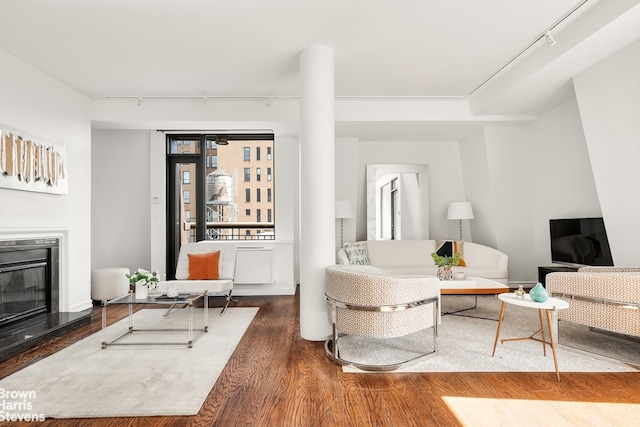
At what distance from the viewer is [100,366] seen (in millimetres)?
2887

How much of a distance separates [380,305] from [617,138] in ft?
9.78

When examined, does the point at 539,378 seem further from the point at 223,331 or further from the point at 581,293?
the point at 223,331

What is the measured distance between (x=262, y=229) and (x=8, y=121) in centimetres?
362

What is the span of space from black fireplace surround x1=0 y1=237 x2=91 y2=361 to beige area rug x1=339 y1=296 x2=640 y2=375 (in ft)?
9.45

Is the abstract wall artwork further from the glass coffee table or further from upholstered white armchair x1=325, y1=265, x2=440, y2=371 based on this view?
upholstered white armchair x1=325, y1=265, x2=440, y2=371

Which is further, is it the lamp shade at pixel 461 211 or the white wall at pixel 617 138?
the lamp shade at pixel 461 211

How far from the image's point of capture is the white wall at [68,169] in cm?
373

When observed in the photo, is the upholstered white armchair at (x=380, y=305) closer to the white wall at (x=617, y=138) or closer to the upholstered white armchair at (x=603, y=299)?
the upholstered white armchair at (x=603, y=299)

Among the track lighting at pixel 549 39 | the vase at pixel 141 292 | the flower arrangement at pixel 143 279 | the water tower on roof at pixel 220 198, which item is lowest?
the vase at pixel 141 292

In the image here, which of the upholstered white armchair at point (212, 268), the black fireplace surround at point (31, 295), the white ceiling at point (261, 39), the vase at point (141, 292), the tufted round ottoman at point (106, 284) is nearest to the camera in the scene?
the white ceiling at point (261, 39)

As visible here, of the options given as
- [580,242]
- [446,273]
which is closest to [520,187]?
[580,242]

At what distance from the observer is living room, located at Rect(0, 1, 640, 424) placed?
3.66 m

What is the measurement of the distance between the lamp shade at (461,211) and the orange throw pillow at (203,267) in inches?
152

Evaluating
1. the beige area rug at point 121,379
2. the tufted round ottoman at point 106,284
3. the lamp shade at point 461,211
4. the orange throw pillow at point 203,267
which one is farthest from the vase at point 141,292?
the lamp shade at point 461,211
